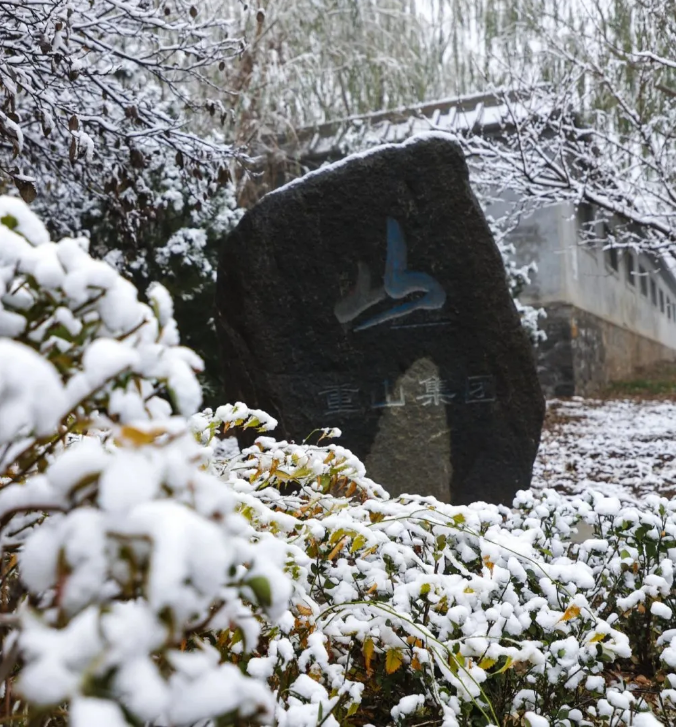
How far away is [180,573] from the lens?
47cm

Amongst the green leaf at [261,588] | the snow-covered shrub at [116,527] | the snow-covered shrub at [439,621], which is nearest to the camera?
the snow-covered shrub at [116,527]

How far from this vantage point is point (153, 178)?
5691mm

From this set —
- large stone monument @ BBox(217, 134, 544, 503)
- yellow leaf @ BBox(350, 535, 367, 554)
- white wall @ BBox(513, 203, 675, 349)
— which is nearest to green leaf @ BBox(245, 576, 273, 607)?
yellow leaf @ BBox(350, 535, 367, 554)

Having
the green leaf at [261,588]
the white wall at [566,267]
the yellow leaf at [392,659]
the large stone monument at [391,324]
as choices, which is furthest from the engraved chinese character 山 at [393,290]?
the white wall at [566,267]

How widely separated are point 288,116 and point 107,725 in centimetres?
865

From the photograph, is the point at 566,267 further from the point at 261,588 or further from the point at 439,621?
the point at 261,588

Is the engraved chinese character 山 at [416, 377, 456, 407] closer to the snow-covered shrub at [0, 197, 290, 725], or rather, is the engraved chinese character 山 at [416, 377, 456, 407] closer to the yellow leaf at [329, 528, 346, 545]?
the yellow leaf at [329, 528, 346, 545]

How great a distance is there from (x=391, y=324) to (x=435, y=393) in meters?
0.43

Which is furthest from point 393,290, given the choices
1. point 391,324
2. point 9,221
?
point 9,221

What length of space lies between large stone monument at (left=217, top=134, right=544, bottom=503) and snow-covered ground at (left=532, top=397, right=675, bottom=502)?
1.09 meters

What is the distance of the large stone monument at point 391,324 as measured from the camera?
11.1 feet

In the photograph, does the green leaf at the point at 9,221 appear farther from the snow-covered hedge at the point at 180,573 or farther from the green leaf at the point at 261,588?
the green leaf at the point at 261,588

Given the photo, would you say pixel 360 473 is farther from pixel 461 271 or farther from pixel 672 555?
pixel 461 271

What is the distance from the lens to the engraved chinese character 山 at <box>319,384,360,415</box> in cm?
342
